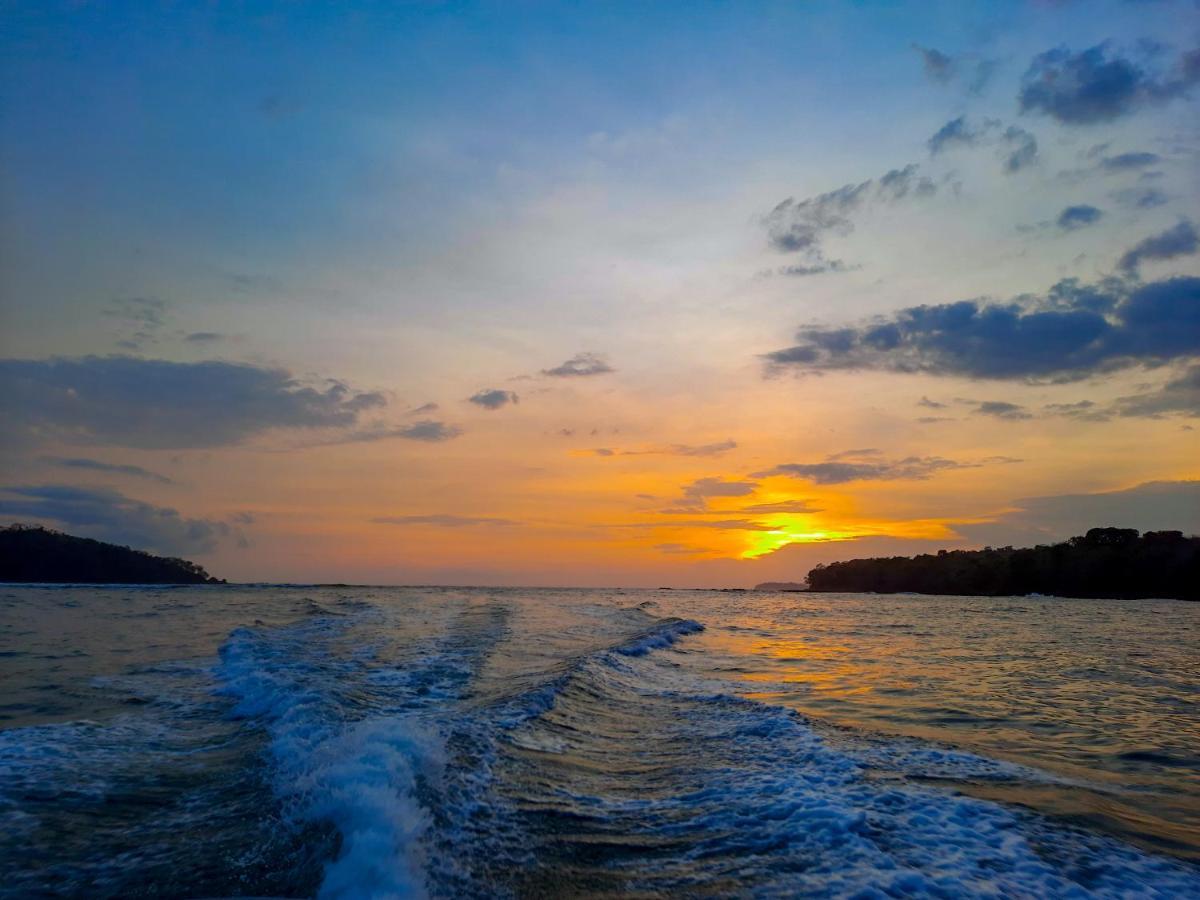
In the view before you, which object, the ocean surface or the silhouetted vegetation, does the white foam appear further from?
the silhouetted vegetation

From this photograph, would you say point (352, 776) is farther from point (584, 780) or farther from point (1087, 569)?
point (1087, 569)

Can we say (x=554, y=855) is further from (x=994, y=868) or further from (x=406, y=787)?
Answer: (x=994, y=868)

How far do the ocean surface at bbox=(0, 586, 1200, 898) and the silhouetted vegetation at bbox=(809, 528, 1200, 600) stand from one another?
95152mm

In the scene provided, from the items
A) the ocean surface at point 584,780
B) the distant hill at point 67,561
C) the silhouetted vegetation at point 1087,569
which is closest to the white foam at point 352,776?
the ocean surface at point 584,780

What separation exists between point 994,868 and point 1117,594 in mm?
120687

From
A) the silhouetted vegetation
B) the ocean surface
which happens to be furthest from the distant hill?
the silhouetted vegetation

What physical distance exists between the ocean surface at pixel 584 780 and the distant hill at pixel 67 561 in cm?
12709

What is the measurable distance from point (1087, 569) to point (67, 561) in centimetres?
16673

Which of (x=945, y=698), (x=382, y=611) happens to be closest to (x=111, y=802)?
(x=945, y=698)

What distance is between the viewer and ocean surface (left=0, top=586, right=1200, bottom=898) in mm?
6199

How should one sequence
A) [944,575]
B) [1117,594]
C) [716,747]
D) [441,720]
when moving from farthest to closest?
[944,575] → [1117,594] → [441,720] → [716,747]

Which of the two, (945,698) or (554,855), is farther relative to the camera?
(945,698)

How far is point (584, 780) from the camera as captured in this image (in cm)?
928

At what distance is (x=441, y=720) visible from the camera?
473 inches
